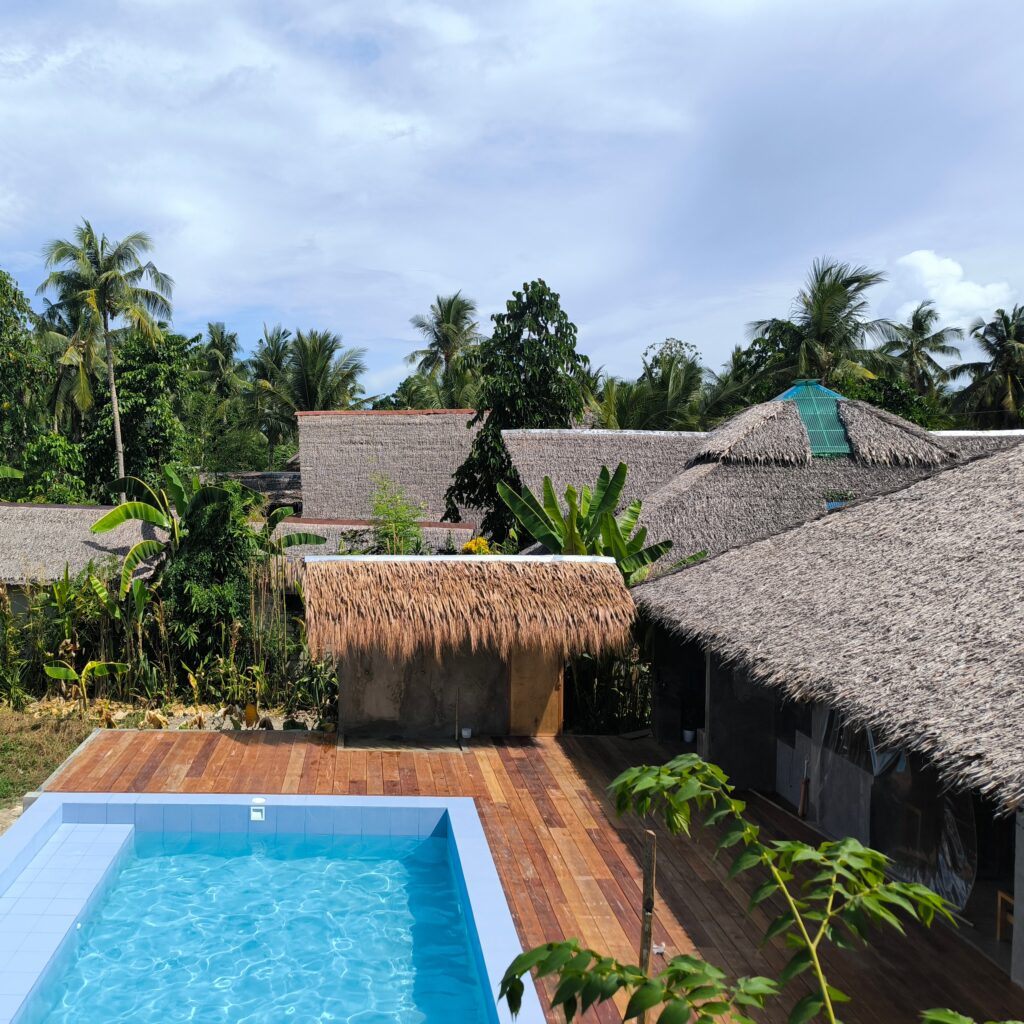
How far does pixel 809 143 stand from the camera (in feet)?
31.9

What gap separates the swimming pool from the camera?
5500mm

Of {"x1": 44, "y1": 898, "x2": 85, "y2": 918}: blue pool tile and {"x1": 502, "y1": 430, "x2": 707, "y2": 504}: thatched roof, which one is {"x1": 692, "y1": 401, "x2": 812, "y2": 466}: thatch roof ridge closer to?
{"x1": 502, "y1": 430, "x2": 707, "y2": 504}: thatched roof

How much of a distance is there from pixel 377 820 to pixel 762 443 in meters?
7.41

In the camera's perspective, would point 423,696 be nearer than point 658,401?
Yes

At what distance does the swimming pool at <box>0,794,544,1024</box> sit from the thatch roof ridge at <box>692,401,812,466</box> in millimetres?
6438

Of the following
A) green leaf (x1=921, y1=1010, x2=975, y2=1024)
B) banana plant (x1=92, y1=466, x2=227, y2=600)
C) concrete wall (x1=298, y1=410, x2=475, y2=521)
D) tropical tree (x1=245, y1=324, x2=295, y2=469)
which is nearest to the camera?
green leaf (x1=921, y1=1010, x2=975, y2=1024)

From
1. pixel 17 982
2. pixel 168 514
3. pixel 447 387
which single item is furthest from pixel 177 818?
pixel 447 387

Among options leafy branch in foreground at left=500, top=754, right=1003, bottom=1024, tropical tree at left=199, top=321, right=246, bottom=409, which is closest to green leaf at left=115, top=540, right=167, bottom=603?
leafy branch in foreground at left=500, top=754, right=1003, bottom=1024

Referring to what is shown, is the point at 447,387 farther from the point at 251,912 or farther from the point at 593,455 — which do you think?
the point at 251,912

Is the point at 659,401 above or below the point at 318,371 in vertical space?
below

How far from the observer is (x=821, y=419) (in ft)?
43.7

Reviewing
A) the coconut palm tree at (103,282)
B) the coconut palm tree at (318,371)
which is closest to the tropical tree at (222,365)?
the coconut palm tree at (318,371)

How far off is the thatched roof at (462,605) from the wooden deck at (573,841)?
3.35 ft

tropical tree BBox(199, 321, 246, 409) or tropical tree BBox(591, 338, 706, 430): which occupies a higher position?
tropical tree BBox(199, 321, 246, 409)
